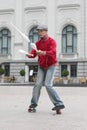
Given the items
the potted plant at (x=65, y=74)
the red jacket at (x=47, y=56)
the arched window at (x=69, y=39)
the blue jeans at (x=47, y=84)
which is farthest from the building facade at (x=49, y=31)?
the red jacket at (x=47, y=56)

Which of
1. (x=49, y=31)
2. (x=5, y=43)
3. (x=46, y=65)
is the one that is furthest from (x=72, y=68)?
(x=46, y=65)

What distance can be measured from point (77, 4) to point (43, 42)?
52099mm

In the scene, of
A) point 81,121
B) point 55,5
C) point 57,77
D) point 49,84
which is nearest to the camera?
point 81,121

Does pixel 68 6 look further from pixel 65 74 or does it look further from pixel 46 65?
pixel 46 65

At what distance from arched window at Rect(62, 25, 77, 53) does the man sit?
51114mm

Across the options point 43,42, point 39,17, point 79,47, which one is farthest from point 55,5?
point 43,42

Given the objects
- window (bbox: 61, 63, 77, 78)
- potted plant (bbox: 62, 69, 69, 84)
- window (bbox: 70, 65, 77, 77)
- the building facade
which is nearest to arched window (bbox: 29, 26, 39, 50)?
the building facade

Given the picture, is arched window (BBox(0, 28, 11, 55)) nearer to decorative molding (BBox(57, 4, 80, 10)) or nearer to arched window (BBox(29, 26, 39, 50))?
arched window (BBox(29, 26, 39, 50))

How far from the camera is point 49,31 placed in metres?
62.6

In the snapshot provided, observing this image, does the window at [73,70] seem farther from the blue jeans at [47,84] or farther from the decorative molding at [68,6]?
the blue jeans at [47,84]

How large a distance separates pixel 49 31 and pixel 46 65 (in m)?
53.6

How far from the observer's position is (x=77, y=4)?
60625mm

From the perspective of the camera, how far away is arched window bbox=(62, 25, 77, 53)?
60369mm

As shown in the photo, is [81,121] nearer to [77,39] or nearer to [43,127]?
[43,127]
